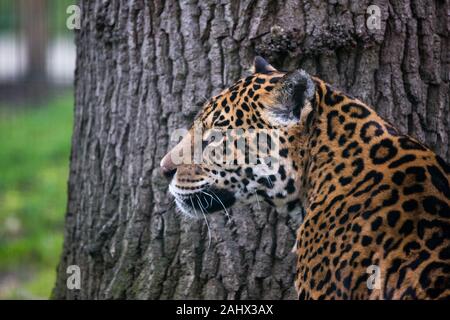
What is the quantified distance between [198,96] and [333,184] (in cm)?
131

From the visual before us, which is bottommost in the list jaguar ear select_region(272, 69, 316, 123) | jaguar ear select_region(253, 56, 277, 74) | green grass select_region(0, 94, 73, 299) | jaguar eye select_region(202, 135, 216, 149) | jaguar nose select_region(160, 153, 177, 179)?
green grass select_region(0, 94, 73, 299)

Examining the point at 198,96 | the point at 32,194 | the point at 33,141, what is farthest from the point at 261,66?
the point at 33,141

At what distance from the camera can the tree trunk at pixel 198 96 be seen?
4641 millimetres

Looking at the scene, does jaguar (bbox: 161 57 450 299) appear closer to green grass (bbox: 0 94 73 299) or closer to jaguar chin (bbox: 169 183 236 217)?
jaguar chin (bbox: 169 183 236 217)

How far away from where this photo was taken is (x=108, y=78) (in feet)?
17.1

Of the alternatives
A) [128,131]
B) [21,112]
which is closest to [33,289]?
[128,131]

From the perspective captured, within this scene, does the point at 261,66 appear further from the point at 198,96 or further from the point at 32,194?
the point at 32,194

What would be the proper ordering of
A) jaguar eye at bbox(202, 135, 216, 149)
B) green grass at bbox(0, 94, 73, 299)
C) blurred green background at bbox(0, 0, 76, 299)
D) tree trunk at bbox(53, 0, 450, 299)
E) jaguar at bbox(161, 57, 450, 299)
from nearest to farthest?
jaguar at bbox(161, 57, 450, 299) → jaguar eye at bbox(202, 135, 216, 149) → tree trunk at bbox(53, 0, 450, 299) → green grass at bbox(0, 94, 73, 299) → blurred green background at bbox(0, 0, 76, 299)

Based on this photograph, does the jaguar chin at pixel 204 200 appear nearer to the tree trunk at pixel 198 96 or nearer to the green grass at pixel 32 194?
the tree trunk at pixel 198 96

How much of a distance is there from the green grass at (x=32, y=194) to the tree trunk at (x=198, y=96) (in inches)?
83.2

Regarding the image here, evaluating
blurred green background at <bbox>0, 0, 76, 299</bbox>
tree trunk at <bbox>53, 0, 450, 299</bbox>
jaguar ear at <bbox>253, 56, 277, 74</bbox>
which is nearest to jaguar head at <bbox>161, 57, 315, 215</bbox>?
jaguar ear at <bbox>253, 56, 277, 74</bbox>

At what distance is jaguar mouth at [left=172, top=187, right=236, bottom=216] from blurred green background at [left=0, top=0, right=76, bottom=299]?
2.96 meters

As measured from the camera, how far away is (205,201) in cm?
425

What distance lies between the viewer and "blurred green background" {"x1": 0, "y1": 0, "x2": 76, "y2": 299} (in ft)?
26.1
